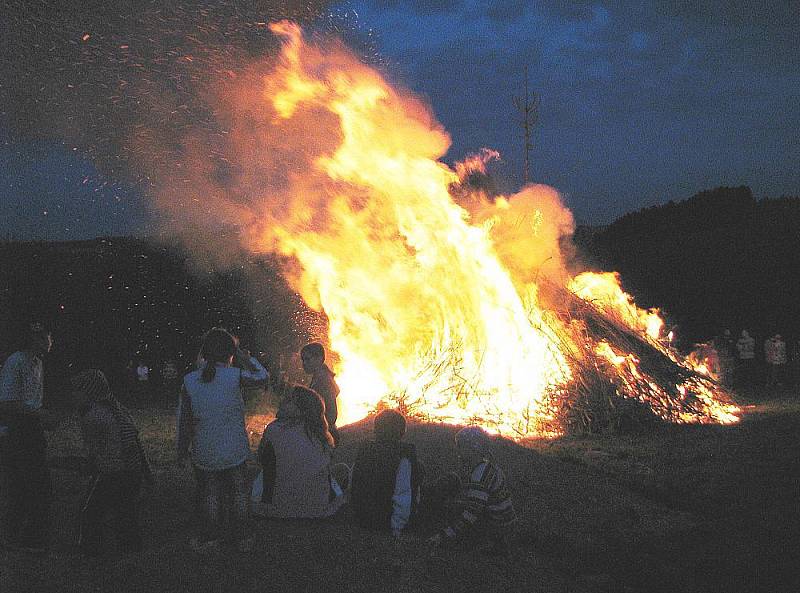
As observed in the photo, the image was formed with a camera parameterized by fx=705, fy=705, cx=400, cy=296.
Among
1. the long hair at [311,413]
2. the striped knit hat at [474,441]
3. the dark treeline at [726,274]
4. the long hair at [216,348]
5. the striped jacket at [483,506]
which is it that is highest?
the dark treeline at [726,274]

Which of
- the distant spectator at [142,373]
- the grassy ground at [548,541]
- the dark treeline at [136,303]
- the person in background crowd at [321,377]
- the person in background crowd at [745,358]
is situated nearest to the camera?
the grassy ground at [548,541]

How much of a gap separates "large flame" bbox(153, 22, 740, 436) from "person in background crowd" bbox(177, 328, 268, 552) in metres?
6.25

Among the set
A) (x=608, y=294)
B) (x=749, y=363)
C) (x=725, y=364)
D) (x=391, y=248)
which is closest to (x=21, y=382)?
(x=391, y=248)

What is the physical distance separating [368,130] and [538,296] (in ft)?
14.0

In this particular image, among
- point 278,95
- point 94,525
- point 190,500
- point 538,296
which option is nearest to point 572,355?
point 538,296

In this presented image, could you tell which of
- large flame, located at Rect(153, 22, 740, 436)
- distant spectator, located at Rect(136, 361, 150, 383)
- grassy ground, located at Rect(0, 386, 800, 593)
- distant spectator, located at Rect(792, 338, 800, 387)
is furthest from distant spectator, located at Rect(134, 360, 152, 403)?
distant spectator, located at Rect(792, 338, 800, 387)

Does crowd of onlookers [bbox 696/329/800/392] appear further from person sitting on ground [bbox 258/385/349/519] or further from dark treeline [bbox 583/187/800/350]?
person sitting on ground [bbox 258/385/349/519]

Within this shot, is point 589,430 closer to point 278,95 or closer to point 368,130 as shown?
point 368,130

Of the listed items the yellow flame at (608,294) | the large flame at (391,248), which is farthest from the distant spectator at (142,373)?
the yellow flame at (608,294)

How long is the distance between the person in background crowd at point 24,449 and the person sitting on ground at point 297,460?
1.66 m

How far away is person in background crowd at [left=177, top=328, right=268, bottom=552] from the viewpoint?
4.99 m

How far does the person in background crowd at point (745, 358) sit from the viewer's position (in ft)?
61.1

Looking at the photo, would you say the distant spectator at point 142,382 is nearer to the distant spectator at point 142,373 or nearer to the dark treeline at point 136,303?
the distant spectator at point 142,373

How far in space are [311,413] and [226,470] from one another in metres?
0.77
